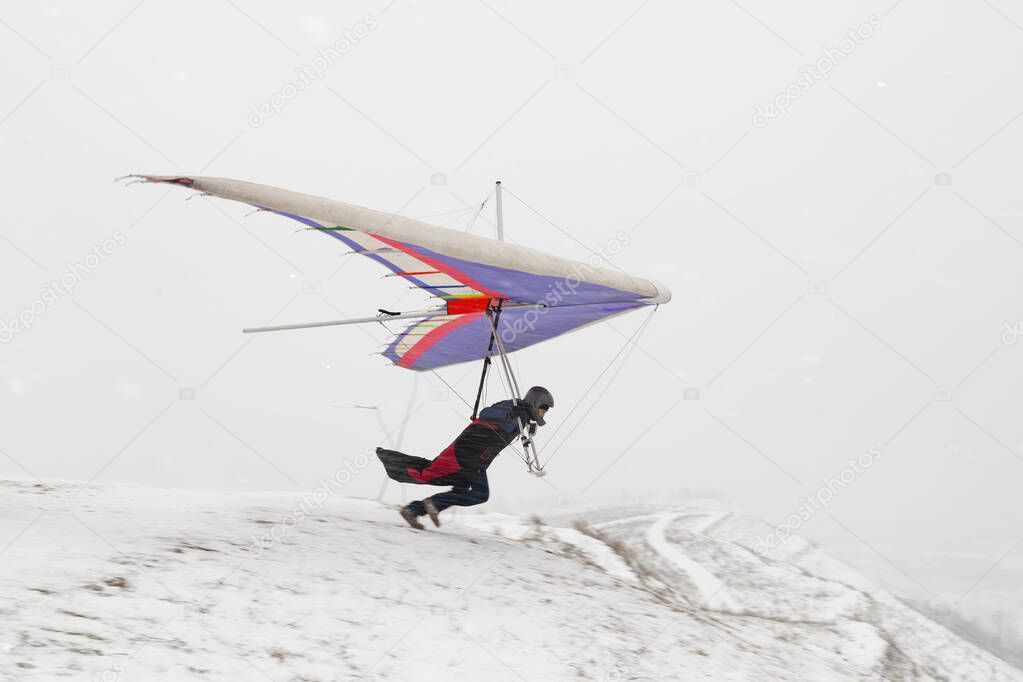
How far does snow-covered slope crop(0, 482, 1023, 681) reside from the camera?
16.0 feet

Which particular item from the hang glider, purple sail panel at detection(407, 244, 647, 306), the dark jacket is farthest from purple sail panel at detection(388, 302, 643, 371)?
the dark jacket

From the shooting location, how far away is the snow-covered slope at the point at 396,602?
4.88 meters

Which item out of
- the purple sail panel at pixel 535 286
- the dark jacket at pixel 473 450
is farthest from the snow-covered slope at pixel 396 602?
the purple sail panel at pixel 535 286

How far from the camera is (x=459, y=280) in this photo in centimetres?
822

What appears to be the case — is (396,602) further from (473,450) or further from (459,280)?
(459,280)

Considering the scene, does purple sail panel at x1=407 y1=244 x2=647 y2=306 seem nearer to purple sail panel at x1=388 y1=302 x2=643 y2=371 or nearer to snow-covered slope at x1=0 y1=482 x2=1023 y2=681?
purple sail panel at x1=388 y1=302 x2=643 y2=371

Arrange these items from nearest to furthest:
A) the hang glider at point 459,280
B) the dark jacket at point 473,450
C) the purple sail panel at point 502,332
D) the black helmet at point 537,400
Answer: the hang glider at point 459,280 < the dark jacket at point 473,450 < the black helmet at point 537,400 < the purple sail panel at point 502,332

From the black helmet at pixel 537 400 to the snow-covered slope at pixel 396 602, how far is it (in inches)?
65.9

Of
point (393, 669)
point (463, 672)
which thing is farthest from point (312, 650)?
point (463, 672)

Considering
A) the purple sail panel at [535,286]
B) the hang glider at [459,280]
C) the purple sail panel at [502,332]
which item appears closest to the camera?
the hang glider at [459,280]

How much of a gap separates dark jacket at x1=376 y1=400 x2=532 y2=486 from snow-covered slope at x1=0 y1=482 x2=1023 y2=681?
2.41 feet

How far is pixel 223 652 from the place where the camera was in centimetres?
484

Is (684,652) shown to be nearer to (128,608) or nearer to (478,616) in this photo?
(478,616)

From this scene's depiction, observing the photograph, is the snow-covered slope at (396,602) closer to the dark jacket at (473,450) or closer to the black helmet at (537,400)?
the dark jacket at (473,450)
